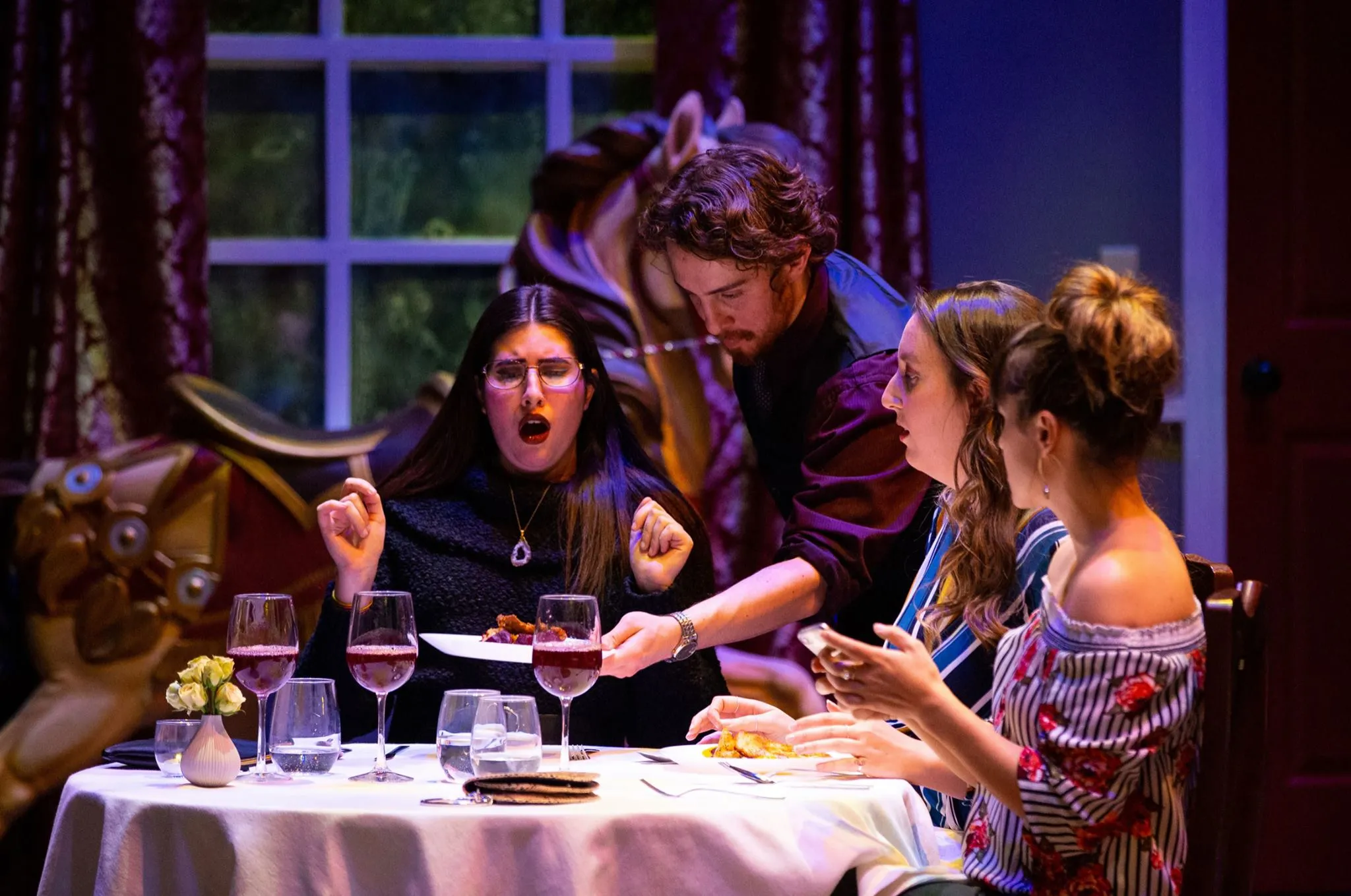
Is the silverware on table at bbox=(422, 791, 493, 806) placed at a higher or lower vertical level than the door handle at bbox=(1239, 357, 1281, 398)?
lower

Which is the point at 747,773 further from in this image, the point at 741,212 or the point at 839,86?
the point at 839,86

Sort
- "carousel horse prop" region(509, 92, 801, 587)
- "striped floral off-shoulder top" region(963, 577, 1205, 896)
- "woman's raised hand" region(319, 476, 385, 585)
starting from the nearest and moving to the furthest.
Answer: "striped floral off-shoulder top" region(963, 577, 1205, 896) < "woman's raised hand" region(319, 476, 385, 585) < "carousel horse prop" region(509, 92, 801, 587)

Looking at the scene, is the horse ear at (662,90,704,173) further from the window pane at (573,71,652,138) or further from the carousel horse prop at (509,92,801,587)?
the window pane at (573,71,652,138)

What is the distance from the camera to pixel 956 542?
1.93m

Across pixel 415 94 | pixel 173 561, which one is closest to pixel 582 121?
pixel 415 94

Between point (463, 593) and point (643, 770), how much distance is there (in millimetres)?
759

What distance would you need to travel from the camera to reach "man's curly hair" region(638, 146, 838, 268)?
236cm

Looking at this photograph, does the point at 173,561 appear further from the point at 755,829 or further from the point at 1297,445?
the point at 1297,445

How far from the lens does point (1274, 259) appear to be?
4.16 m

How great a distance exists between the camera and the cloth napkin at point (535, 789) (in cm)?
159

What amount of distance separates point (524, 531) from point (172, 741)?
2.96 ft

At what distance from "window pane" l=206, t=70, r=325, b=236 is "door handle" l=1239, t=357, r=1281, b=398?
2825 millimetres

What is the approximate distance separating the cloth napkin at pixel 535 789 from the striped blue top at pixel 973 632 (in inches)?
19.9

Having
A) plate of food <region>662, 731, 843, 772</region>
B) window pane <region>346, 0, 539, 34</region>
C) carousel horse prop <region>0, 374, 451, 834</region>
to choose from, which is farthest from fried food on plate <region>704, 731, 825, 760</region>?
window pane <region>346, 0, 539, 34</region>
